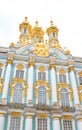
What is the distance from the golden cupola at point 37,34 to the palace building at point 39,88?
350 centimetres

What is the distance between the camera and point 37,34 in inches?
1710

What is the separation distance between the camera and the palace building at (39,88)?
86.8 feet

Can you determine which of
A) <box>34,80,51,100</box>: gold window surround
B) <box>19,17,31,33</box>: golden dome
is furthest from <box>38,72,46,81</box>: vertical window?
<box>19,17,31,33</box>: golden dome

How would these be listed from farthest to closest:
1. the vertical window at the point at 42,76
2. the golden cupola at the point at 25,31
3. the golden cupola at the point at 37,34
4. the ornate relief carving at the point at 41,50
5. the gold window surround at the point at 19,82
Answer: the golden cupola at the point at 37,34 → the golden cupola at the point at 25,31 → the ornate relief carving at the point at 41,50 → the vertical window at the point at 42,76 → the gold window surround at the point at 19,82

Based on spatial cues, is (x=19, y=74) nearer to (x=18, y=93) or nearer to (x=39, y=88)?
(x=18, y=93)

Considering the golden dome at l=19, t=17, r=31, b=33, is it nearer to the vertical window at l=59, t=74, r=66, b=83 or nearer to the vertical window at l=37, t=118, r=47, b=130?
the vertical window at l=59, t=74, r=66, b=83

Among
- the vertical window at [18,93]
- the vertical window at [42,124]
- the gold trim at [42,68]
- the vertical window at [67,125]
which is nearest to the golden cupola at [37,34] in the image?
the gold trim at [42,68]

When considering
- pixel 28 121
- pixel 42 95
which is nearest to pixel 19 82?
pixel 42 95

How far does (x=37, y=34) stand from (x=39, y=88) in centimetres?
1615

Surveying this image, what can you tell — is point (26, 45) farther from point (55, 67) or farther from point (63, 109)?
point (63, 109)

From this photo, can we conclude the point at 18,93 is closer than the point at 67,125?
No

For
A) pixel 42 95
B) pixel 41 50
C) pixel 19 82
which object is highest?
pixel 41 50

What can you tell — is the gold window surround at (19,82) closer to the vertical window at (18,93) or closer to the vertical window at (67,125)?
the vertical window at (18,93)

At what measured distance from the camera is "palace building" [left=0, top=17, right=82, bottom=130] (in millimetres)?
26453
